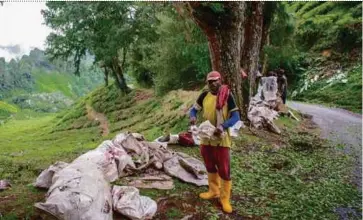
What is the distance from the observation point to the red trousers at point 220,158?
702cm

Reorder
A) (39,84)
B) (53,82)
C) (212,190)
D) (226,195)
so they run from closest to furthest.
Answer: (226,195), (212,190), (39,84), (53,82)

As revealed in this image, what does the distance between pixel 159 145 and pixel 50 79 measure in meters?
184

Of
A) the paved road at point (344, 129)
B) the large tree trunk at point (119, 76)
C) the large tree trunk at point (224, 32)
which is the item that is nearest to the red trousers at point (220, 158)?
the paved road at point (344, 129)

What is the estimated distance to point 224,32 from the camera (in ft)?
41.2

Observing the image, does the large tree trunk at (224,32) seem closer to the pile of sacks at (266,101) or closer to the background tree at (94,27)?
the pile of sacks at (266,101)

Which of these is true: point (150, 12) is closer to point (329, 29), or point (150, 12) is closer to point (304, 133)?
point (329, 29)

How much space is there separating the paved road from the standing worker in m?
4.15

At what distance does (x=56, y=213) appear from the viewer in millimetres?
5816

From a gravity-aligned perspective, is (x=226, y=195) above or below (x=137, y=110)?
above

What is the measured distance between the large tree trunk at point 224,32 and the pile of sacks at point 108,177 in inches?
169

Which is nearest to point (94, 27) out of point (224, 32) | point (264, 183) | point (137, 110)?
point (137, 110)

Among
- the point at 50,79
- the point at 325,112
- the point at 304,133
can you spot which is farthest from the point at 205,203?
the point at 50,79

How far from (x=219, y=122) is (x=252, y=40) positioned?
9.03 m

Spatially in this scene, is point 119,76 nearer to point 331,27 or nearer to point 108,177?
point 331,27
